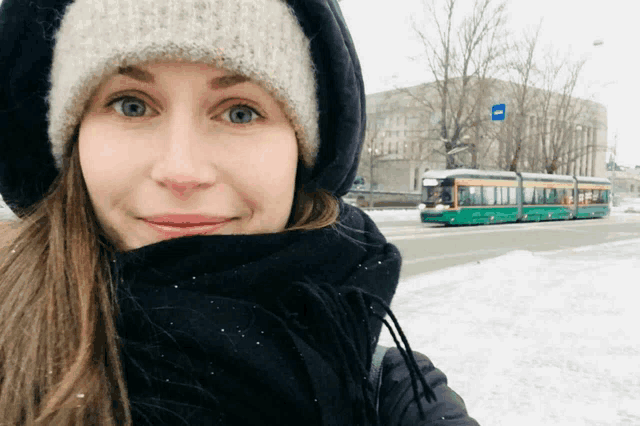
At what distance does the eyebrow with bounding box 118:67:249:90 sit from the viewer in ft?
2.99

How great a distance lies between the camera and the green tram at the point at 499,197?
1736cm

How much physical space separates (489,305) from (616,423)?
8.42 feet

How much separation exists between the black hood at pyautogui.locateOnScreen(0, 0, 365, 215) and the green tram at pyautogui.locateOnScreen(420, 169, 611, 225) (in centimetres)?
1671

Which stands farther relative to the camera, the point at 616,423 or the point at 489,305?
the point at 489,305

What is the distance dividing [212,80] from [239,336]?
1.64 ft

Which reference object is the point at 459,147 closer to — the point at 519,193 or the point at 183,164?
the point at 519,193

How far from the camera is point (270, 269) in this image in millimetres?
993

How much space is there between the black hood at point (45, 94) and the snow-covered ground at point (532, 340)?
219 centimetres

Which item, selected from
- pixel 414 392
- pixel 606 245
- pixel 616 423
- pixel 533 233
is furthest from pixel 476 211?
pixel 414 392

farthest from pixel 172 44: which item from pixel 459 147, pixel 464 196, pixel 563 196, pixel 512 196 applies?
pixel 563 196

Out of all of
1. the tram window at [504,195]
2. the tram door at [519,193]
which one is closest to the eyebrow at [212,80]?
the tram window at [504,195]

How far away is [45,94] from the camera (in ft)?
3.54

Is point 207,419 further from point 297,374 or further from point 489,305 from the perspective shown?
point 489,305

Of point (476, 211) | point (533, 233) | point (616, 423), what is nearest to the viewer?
point (616, 423)
